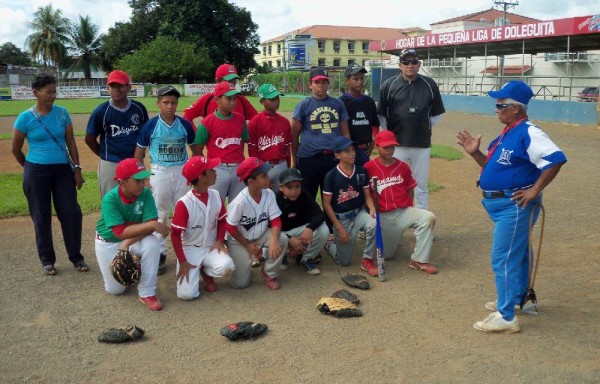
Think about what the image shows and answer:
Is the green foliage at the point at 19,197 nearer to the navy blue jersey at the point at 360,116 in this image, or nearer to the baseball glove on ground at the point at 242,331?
the navy blue jersey at the point at 360,116

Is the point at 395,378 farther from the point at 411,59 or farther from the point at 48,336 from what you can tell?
the point at 411,59

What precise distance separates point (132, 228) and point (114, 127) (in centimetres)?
133

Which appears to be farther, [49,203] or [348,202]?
[348,202]

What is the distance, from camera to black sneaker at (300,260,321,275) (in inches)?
218

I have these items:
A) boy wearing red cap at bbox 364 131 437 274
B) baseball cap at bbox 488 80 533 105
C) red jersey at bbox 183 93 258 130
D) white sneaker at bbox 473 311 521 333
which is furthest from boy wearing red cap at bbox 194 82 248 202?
white sneaker at bbox 473 311 521 333

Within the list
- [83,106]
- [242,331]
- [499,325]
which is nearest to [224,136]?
[242,331]

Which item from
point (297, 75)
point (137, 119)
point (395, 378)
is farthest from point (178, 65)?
point (395, 378)

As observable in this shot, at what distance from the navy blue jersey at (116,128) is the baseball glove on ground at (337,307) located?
2.62 m

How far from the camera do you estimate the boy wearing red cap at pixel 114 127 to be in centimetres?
559

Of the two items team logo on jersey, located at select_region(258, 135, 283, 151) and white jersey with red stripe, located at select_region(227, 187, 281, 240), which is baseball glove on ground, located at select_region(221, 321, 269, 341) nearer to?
white jersey with red stripe, located at select_region(227, 187, 281, 240)

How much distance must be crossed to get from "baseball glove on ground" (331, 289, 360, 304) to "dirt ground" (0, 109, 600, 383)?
0.13 metres

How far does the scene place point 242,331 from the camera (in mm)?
4066

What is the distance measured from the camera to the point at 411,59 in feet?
20.1

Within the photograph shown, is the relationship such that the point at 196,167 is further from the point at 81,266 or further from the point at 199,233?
the point at 81,266
